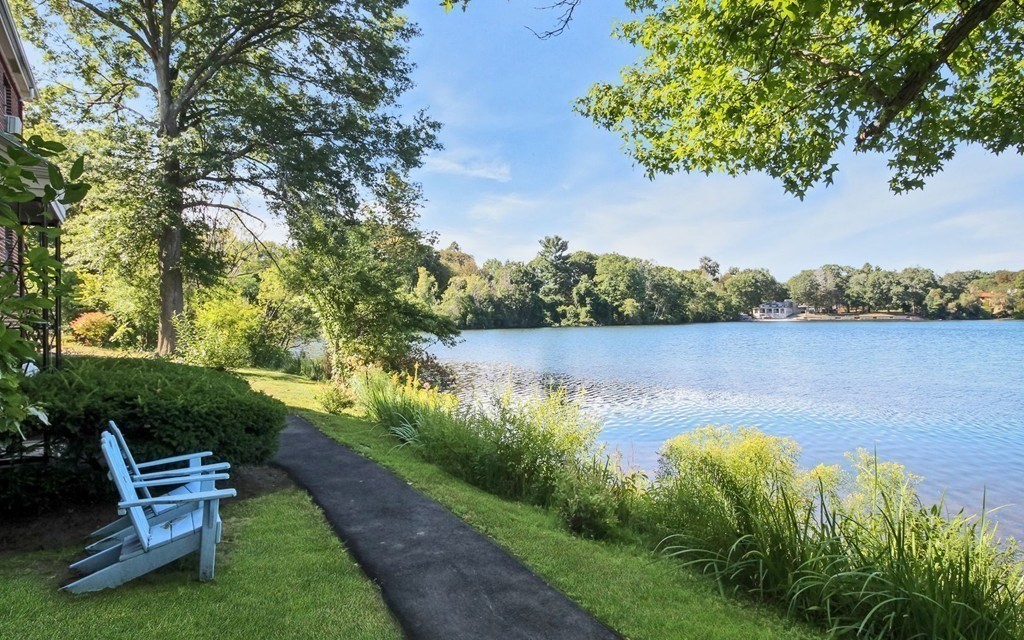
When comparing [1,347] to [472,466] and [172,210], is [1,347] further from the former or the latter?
[172,210]

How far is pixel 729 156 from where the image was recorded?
8.88 meters

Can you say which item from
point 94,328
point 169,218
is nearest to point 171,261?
point 169,218

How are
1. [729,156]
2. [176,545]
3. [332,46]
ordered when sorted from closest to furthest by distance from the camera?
[176,545] → [729,156] → [332,46]

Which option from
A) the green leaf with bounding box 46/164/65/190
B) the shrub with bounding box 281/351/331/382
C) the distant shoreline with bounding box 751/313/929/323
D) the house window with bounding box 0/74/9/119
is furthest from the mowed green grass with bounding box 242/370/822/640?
the distant shoreline with bounding box 751/313/929/323

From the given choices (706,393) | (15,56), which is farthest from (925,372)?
(15,56)

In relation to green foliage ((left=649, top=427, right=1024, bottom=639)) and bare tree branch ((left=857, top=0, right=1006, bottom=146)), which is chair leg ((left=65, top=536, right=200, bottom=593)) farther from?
bare tree branch ((left=857, top=0, right=1006, bottom=146))

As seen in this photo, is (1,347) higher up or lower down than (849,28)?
lower down

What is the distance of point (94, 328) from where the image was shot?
22.5 meters

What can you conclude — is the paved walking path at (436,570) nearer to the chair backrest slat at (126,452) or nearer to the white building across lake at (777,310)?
the chair backrest slat at (126,452)

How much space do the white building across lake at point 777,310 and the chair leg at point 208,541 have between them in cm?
11844

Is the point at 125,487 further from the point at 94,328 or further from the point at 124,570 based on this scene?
the point at 94,328

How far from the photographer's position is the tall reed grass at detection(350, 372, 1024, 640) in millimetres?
3727

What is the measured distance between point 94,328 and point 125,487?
24.1 m

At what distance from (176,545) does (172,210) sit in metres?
13.9
